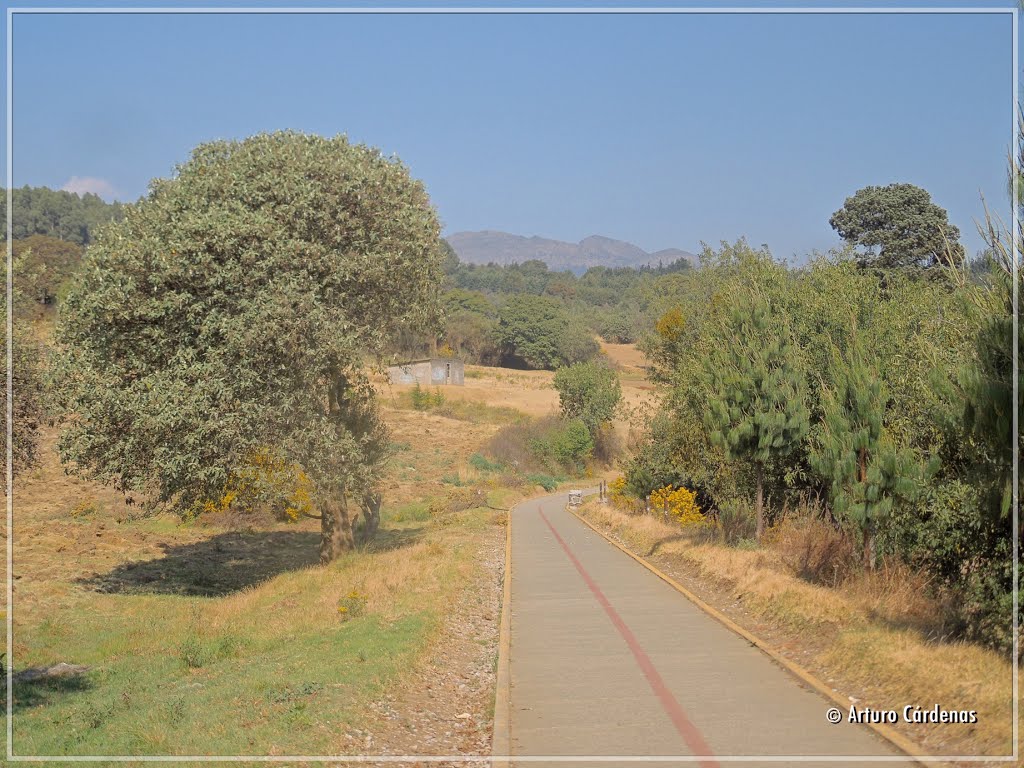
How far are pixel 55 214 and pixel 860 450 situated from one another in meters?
191

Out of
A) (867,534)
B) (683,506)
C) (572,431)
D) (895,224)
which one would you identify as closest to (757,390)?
(867,534)

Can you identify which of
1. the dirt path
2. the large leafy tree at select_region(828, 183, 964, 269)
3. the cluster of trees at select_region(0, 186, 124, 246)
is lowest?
the dirt path

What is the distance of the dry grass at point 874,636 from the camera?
895 centimetres

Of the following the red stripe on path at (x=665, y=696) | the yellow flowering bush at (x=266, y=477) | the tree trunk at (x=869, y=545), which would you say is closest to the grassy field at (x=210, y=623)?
the yellow flowering bush at (x=266, y=477)

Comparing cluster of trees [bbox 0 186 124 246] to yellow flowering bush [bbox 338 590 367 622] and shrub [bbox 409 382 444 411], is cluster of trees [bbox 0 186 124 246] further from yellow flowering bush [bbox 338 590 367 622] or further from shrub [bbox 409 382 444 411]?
yellow flowering bush [bbox 338 590 367 622]

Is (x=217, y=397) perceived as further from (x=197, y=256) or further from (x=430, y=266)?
(x=430, y=266)

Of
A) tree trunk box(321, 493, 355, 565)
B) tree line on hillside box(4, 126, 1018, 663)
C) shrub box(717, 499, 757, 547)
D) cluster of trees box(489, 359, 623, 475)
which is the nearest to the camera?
tree line on hillside box(4, 126, 1018, 663)

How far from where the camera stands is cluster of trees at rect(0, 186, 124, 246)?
165 metres

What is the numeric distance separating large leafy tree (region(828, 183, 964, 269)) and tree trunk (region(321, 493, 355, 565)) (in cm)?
3802

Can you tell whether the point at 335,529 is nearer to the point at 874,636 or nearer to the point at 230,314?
the point at 230,314

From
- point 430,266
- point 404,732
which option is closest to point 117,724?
point 404,732

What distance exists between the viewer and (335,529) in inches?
1085

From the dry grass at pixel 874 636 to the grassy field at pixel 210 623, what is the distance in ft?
18.0

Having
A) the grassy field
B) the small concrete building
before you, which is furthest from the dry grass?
the small concrete building
